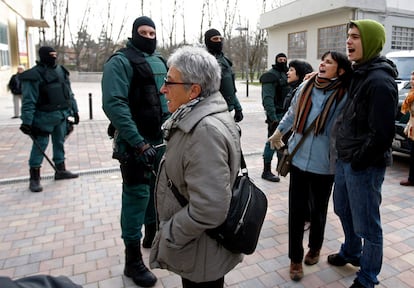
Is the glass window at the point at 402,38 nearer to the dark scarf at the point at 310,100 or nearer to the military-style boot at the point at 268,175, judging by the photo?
the military-style boot at the point at 268,175

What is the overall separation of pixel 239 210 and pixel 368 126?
116 centimetres

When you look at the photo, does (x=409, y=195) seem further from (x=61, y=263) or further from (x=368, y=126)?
(x=61, y=263)

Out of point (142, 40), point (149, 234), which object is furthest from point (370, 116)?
point (149, 234)

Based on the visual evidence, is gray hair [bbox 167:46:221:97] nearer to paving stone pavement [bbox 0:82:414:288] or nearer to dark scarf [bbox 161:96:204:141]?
dark scarf [bbox 161:96:204:141]

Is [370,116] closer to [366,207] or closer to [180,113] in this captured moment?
[366,207]

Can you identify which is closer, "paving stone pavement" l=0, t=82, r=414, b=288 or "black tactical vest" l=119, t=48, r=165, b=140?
"black tactical vest" l=119, t=48, r=165, b=140

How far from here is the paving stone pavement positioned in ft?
9.89

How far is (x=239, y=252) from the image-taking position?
1900mm

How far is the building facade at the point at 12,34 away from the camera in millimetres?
19391

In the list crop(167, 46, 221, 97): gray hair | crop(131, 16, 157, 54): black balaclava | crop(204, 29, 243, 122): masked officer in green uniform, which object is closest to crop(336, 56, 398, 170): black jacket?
crop(167, 46, 221, 97): gray hair

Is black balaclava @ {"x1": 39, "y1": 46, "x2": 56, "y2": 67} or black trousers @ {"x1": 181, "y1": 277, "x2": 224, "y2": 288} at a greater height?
black balaclava @ {"x1": 39, "y1": 46, "x2": 56, "y2": 67}

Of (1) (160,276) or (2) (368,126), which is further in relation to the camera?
(1) (160,276)

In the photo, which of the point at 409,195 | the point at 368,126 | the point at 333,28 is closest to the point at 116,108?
the point at 368,126

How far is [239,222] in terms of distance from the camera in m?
1.82
